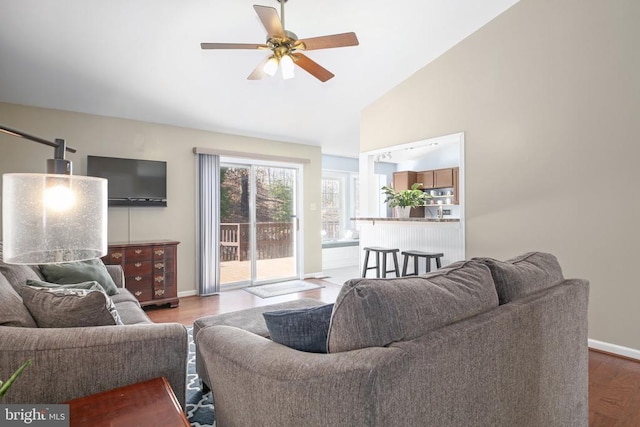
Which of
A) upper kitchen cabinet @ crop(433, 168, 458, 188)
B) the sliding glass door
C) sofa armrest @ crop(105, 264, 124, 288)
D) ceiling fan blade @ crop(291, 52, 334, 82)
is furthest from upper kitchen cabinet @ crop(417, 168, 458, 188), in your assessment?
sofa armrest @ crop(105, 264, 124, 288)

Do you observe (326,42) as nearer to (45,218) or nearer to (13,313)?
(45,218)

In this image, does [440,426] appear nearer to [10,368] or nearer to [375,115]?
[10,368]

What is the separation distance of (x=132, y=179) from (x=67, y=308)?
10.3 ft

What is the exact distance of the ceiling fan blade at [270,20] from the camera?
2029mm

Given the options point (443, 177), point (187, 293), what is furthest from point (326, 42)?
point (443, 177)

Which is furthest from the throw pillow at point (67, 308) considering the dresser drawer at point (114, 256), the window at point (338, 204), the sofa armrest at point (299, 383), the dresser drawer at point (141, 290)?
the window at point (338, 204)

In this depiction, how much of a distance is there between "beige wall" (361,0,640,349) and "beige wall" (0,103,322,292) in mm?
3117

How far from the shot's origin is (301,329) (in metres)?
1.18

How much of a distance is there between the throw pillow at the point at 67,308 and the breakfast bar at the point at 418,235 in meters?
3.40

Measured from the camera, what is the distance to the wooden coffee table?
0.92m

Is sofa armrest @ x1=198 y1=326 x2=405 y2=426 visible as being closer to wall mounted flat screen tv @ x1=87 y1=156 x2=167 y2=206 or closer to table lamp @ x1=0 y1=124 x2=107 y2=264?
table lamp @ x1=0 y1=124 x2=107 y2=264

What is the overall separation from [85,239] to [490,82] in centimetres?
389

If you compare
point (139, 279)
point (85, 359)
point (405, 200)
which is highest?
point (405, 200)

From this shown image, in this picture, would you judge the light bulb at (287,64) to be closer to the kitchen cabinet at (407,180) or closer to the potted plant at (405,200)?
the potted plant at (405,200)
